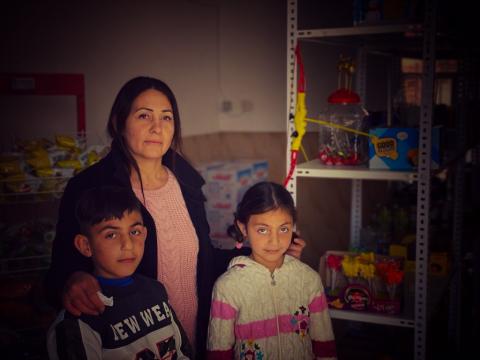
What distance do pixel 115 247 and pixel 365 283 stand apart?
3.74 ft

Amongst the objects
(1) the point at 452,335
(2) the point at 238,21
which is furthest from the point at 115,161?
(2) the point at 238,21

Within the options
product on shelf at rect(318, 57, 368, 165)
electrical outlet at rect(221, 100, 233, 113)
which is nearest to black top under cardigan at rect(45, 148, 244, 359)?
product on shelf at rect(318, 57, 368, 165)

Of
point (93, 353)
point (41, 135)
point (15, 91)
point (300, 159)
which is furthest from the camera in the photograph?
point (300, 159)

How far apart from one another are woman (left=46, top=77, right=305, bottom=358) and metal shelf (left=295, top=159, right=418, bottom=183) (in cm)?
38

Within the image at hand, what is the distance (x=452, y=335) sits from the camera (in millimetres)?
3303

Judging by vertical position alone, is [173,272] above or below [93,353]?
above

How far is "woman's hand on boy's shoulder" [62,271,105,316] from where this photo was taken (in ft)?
4.94

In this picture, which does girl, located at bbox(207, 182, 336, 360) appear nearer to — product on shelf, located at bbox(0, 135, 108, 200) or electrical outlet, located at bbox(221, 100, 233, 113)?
product on shelf, located at bbox(0, 135, 108, 200)

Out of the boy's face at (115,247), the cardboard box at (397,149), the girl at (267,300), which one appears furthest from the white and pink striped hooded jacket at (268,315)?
the cardboard box at (397,149)

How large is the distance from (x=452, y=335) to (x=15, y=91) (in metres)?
2.65

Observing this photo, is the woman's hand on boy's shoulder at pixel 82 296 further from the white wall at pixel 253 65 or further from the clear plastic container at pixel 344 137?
the white wall at pixel 253 65

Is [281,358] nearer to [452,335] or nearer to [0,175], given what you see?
[0,175]

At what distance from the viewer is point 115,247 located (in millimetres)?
1559

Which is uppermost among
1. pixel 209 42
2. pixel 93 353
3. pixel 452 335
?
pixel 209 42
